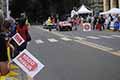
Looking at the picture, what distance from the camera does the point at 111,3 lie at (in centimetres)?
9312

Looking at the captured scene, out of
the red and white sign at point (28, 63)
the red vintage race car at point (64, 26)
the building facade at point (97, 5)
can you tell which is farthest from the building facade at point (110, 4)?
the red and white sign at point (28, 63)

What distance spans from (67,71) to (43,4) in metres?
106

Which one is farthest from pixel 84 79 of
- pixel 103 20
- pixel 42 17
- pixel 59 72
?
pixel 42 17

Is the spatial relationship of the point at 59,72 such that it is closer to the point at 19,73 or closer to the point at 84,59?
the point at 19,73

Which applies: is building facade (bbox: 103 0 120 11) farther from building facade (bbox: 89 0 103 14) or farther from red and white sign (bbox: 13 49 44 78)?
red and white sign (bbox: 13 49 44 78)

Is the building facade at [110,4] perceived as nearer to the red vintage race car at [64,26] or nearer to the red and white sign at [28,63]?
the red vintage race car at [64,26]

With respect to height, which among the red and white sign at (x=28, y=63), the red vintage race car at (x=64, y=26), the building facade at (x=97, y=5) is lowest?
the red vintage race car at (x=64, y=26)

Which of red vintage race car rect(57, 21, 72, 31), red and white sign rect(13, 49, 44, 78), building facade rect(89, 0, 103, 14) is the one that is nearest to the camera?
red and white sign rect(13, 49, 44, 78)

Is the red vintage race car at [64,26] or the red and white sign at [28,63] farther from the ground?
the red and white sign at [28,63]

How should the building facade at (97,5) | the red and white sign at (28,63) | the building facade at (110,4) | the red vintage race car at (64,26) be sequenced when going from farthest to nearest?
the building facade at (97,5)
the building facade at (110,4)
the red vintage race car at (64,26)
the red and white sign at (28,63)

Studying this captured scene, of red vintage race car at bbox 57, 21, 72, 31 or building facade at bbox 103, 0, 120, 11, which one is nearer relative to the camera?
red vintage race car at bbox 57, 21, 72, 31

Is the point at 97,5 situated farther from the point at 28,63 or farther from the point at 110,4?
the point at 28,63

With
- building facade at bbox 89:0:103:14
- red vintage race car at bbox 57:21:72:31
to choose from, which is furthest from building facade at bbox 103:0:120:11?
red vintage race car at bbox 57:21:72:31

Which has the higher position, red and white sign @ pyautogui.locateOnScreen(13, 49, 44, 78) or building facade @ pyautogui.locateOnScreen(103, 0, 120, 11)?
building facade @ pyautogui.locateOnScreen(103, 0, 120, 11)
